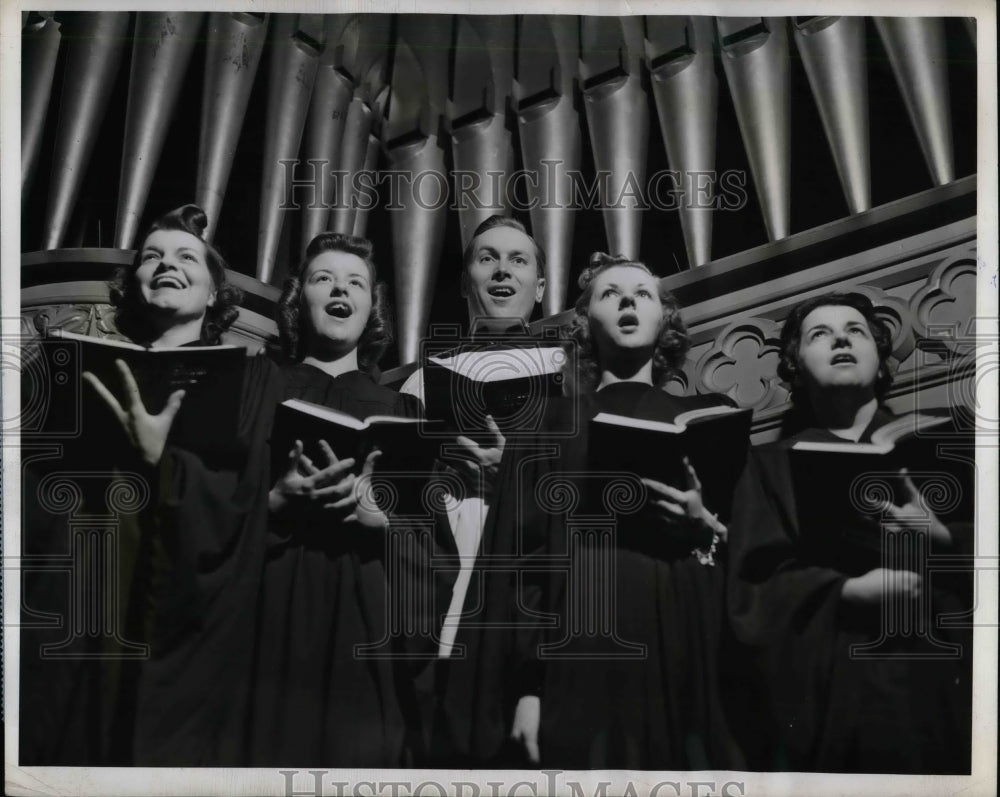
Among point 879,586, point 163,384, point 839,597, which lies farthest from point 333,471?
point 879,586

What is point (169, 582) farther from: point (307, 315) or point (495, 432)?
point (495, 432)

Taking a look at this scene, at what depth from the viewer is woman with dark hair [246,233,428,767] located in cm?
326

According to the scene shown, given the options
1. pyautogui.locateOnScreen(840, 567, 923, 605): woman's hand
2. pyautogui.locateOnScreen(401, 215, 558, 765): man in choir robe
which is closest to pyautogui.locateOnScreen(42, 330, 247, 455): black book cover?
pyautogui.locateOnScreen(401, 215, 558, 765): man in choir robe

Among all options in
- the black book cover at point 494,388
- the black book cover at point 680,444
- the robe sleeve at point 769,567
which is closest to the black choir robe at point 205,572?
the black book cover at point 494,388

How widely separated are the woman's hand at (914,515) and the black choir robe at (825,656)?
5 centimetres

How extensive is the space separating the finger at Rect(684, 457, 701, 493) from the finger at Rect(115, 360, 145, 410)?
6.20 feet

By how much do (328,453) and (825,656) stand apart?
185 cm

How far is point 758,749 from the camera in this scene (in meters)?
3.28

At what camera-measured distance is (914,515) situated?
128 inches

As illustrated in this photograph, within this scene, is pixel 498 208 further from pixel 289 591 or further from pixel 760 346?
pixel 289 591

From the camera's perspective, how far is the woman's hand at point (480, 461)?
3258 mm

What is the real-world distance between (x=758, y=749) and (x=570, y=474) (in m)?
1.16

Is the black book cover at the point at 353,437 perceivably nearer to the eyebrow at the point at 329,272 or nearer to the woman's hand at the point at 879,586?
the eyebrow at the point at 329,272

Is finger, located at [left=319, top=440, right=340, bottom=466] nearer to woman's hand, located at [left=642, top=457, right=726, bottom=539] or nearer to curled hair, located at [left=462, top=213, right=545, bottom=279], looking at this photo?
curled hair, located at [left=462, top=213, right=545, bottom=279]
